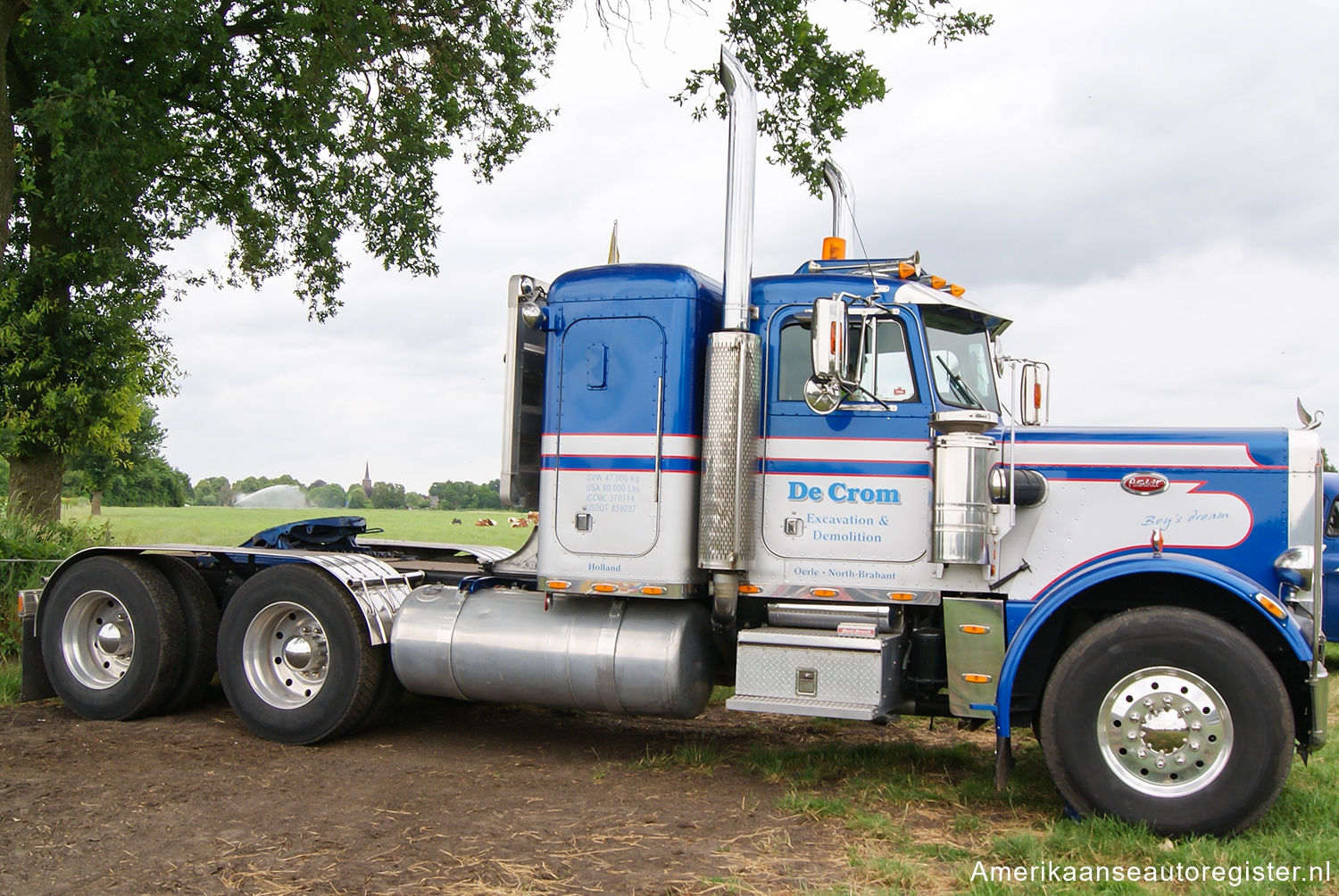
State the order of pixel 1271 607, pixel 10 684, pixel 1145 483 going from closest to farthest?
pixel 1271 607 < pixel 1145 483 < pixel 10 684

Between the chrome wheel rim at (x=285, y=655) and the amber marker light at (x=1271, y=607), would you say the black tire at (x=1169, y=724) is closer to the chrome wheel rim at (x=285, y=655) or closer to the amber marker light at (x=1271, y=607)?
the amber marker light at (x=1271, y=607)

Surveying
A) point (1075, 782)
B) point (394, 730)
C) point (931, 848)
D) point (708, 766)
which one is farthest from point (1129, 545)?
point (394, 730)

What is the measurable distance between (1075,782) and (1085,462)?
6.00ft

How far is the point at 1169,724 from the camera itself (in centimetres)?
582

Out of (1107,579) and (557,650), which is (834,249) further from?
(557,650)

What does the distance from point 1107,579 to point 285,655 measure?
18.6ft

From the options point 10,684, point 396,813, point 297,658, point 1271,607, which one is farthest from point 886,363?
point 10,684

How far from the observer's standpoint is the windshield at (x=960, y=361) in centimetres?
688

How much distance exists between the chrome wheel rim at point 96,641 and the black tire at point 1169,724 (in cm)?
688

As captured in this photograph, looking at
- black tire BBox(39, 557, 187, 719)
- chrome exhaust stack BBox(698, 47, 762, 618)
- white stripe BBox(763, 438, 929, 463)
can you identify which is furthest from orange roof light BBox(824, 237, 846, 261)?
black tire BBox(39, 557, 187, 719)

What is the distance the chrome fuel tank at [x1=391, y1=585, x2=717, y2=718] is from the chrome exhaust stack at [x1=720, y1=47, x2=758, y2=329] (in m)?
1.97

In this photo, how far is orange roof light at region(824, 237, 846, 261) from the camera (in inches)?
300

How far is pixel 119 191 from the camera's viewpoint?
39.4ft

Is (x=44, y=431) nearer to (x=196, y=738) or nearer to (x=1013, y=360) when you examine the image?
(x=196, y=738)
